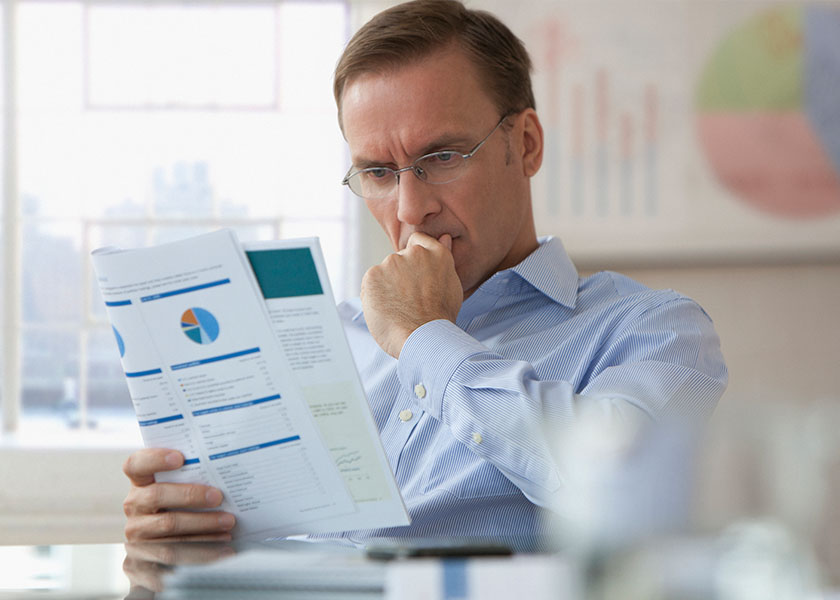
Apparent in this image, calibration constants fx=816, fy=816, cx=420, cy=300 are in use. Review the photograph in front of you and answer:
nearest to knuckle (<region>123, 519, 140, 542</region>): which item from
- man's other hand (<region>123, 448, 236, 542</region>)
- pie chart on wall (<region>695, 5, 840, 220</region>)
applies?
man's other hand (<region>123, 448, 236, 542</region>)

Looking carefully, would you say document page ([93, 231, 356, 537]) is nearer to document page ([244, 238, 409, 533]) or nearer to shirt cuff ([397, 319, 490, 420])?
document page ([244, 238, 409, 533])

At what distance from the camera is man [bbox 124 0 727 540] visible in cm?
102

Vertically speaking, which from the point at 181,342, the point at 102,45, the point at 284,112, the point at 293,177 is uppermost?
the point at 102,45

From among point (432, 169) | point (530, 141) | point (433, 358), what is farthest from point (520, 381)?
point (530, 141)

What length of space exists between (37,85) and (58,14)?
26 cm

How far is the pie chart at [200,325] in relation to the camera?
2.78 feet

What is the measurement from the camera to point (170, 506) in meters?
0.96

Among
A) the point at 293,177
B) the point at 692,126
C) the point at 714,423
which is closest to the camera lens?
the point at 714,423

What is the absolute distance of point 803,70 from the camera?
98.7 inches

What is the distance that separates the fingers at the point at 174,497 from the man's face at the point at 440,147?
1.98ft

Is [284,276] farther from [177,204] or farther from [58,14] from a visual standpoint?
[58,14]

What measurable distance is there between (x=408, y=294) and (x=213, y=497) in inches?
16.7

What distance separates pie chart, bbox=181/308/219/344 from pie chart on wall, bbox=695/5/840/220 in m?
2.01

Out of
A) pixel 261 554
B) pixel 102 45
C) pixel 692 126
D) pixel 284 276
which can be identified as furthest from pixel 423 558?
pixel 102 45
